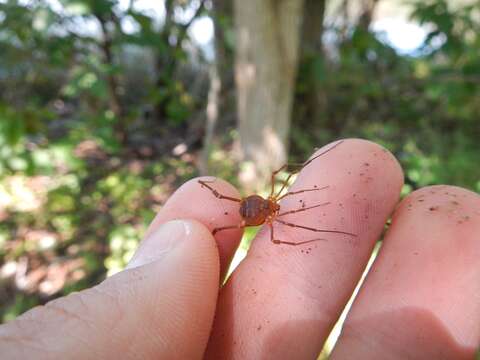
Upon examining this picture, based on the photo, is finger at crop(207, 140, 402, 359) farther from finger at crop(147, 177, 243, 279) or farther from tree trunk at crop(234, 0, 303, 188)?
tree trunk at crop(234, 0, 303, 188)

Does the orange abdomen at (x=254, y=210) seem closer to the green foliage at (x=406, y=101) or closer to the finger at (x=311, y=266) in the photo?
the finger at (x=311, y=266)

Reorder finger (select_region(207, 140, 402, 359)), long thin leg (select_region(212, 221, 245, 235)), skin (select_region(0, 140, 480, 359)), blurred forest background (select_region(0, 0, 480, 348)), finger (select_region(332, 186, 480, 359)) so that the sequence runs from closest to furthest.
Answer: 1. skin (select_region(0, 140, 480, 359))
2. finger (select_region(332, 186, 480, 359))
3. finger (select_region(207, 140, 402, 359))
4. long thin leg (select_region(212, 221, 245, 235))
5. blurred forest background (select_region(0, 0, 480, 348))

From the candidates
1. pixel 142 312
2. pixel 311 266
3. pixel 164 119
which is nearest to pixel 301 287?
pixel 311 266

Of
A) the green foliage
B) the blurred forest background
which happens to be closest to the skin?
the blurred forest background

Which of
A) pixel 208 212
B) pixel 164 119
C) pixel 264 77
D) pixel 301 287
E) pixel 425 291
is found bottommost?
pixel 164 119

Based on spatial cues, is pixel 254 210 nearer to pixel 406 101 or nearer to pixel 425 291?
pixel 425 291

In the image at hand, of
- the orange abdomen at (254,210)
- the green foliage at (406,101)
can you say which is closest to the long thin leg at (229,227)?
the orange abdomen at (254,210)
